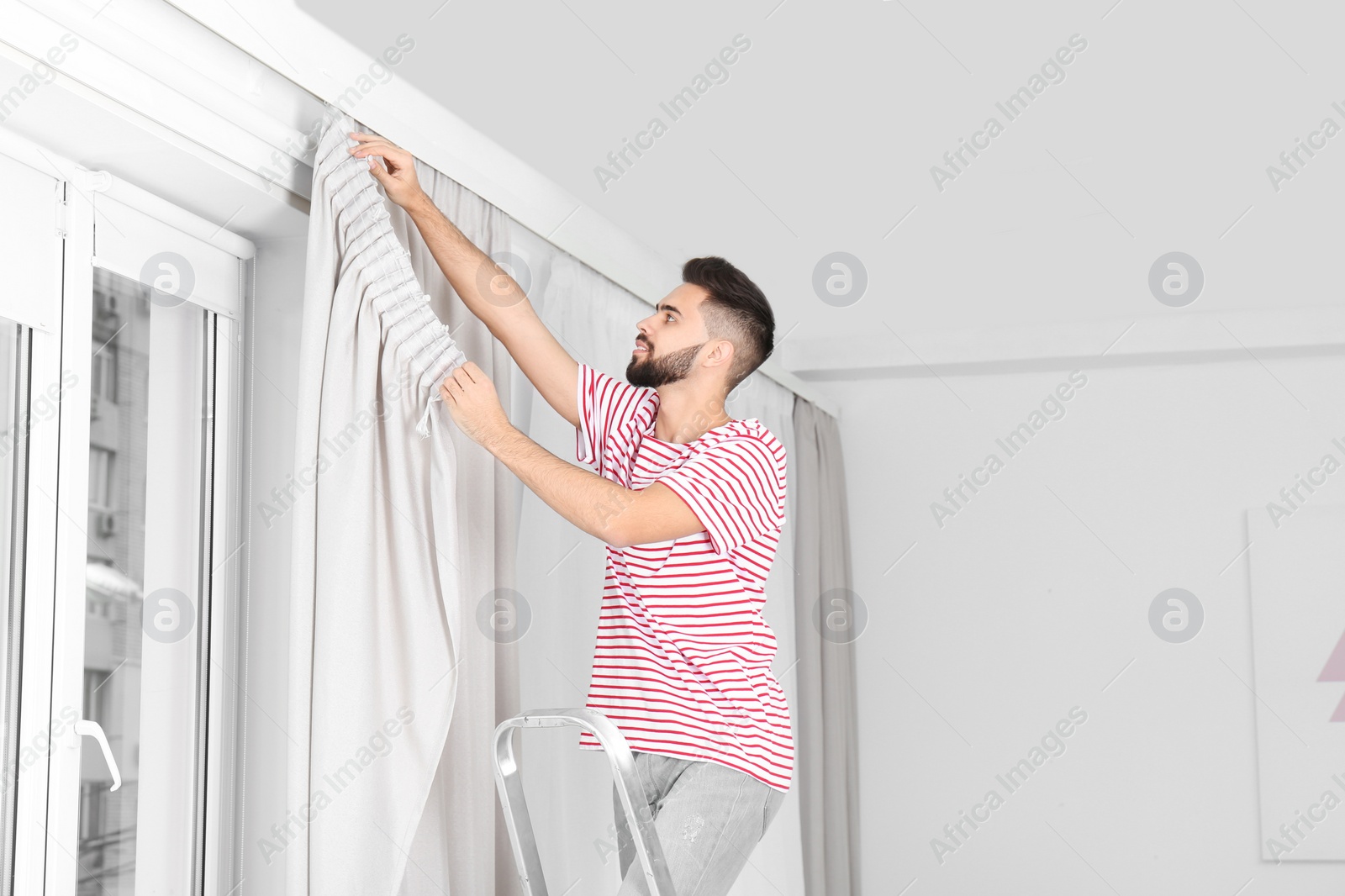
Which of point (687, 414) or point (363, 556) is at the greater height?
point (687, 414)

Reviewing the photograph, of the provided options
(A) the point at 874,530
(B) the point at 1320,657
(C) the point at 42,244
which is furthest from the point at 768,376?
(C) the point at 42,244

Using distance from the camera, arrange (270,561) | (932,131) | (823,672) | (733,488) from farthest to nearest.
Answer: (823,672) → (932,131) → (270,561) → (733,488)

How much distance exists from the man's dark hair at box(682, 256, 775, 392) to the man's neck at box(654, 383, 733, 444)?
3.2 inches

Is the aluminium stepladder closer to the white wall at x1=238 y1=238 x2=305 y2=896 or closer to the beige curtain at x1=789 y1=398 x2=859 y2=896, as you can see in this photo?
the white wall at x1=238 y1=238 x2=305 y2=896

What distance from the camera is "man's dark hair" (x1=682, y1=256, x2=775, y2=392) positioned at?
7.06 feet

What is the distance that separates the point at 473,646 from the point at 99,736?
1.93 ft

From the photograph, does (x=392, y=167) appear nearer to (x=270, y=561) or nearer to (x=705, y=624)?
(x=270, y=561)

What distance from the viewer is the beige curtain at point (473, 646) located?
1.96 metres

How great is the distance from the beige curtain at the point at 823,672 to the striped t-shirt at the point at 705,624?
2075 millimetres

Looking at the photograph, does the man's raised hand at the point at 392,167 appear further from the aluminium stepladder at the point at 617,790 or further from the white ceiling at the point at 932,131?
the aluminium stepladder at the point at 617,790

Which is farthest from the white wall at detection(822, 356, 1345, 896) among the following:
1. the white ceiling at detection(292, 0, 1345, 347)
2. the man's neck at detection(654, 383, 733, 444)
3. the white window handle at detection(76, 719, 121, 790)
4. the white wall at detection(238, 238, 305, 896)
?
the white window handle at detection(76, 719, 121, 790)

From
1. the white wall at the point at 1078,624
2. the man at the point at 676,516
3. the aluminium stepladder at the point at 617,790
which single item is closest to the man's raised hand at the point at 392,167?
the man at the point at 676,516

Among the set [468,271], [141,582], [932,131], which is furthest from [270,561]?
[932,131]

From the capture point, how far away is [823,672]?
4.22m
